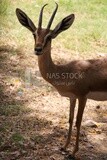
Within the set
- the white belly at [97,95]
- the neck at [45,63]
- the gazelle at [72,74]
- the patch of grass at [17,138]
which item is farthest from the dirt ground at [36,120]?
the neck at [45,63]

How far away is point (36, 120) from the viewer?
5.73 metres

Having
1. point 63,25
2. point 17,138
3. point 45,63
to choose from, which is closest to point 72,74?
point 45,63

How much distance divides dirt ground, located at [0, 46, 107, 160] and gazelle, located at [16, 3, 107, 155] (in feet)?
1.28

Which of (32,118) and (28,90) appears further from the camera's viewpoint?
(28,90)

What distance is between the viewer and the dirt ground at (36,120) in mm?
5000

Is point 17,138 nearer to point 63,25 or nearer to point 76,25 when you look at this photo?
point 63,25

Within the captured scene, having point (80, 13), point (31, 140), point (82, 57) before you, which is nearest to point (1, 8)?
point (80, 13)

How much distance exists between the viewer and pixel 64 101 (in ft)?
21.0

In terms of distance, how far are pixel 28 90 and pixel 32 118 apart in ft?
3.08

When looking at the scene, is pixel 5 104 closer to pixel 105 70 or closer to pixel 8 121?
pixel 8 121

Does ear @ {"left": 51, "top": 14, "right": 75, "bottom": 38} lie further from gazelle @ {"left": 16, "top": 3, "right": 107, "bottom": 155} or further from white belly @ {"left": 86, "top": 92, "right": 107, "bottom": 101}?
white belly @ {"left": 86, "top": 92, "right": 107, "bottom": 101}

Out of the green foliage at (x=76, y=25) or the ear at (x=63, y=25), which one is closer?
the ear at (x=63, y=25)

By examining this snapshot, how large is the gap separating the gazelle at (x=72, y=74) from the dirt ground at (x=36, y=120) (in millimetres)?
389

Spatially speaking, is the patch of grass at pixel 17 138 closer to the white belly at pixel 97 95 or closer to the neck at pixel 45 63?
the neck at pixel 45 63
